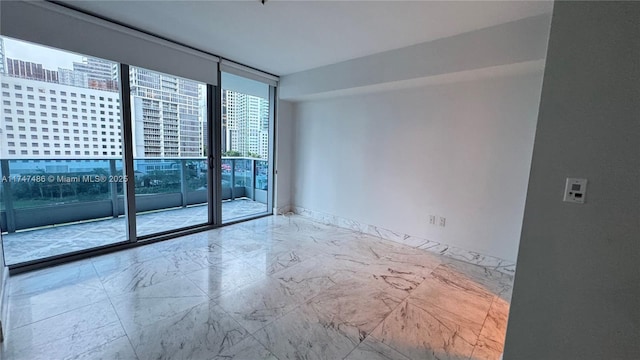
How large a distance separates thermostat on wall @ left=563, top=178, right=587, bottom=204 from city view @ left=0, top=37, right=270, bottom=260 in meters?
3.66

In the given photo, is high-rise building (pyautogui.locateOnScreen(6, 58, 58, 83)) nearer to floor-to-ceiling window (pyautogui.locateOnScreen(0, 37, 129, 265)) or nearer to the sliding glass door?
floor-to-ceiling window (pyautogui.locateOnScreen(0, 37, 129, 265))

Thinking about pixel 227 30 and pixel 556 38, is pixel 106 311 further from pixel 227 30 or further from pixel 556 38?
pixel 556 38

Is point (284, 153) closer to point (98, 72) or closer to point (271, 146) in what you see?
point (271, 146)

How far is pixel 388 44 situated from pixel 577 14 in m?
1.89

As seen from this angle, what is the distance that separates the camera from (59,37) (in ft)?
7.48

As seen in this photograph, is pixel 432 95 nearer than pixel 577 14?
No

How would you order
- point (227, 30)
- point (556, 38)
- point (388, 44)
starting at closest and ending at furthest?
point (556, 38)
point (227, 30)
point (388, 44)

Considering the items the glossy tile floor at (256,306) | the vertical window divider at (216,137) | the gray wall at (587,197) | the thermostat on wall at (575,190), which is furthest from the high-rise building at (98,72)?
the thermostat on wall at (575,190)

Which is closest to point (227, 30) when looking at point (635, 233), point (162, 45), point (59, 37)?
point (162, 45)

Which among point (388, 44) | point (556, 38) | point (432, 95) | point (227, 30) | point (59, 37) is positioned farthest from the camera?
point (432, 95)

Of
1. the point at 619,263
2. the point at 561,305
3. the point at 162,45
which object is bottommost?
the point at 561,305

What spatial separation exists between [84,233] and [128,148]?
1.48m

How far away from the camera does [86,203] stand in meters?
3.64

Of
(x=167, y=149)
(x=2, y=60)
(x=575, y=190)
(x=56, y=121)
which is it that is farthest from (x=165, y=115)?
(x=575, y=190)
